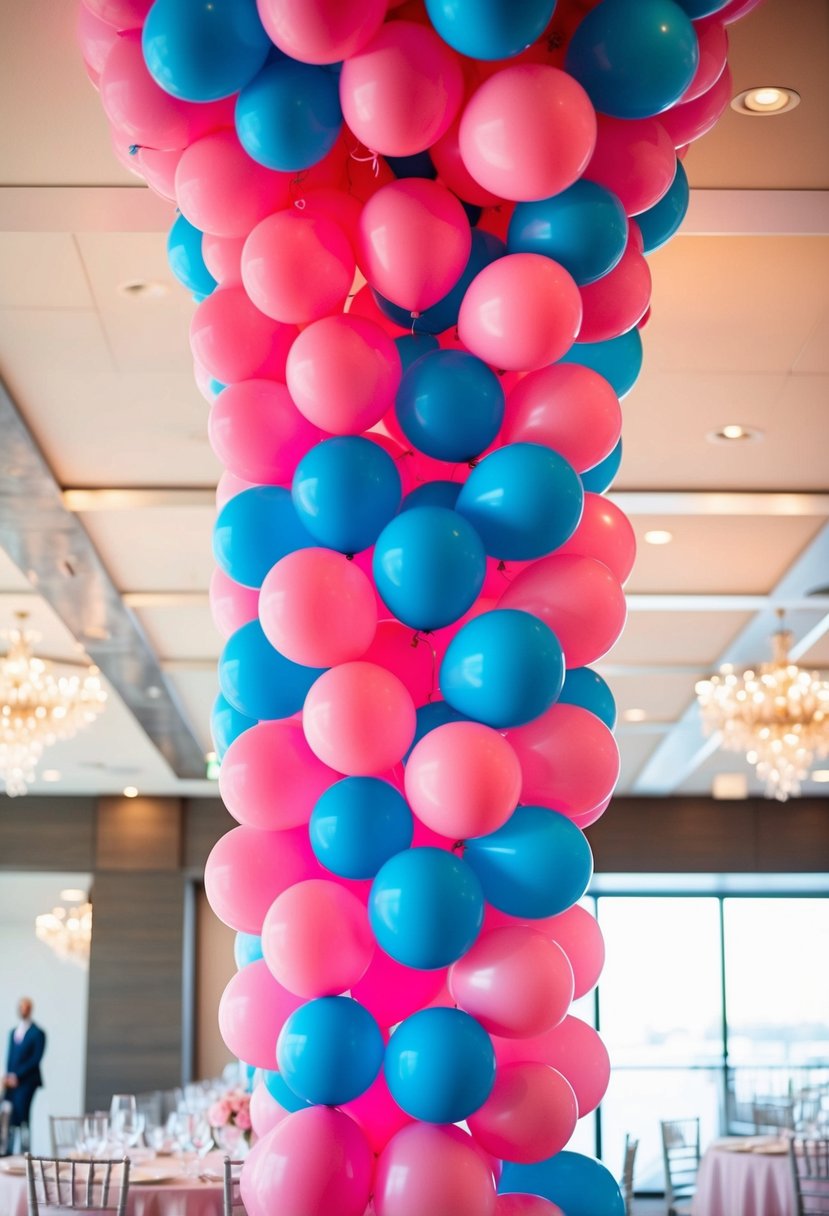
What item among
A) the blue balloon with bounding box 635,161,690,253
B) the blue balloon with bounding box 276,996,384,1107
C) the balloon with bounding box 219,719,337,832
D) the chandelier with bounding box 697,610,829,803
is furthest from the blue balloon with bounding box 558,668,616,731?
the chandelier with bounding box 697,610,829,803

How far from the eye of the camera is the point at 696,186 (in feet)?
13.1

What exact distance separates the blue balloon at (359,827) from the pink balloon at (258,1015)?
1.00 feet

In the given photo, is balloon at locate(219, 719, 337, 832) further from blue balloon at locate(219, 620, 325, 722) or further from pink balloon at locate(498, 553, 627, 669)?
pink balloon at locate(498, 553, 627, 669)

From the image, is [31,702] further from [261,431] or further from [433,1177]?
[433,1177]

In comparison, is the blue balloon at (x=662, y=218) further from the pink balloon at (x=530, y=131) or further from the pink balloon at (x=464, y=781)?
the pink balloon at (x=464, y=781)

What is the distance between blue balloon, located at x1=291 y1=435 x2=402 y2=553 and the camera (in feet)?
7.98

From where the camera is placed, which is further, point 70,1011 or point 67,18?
point 70,1011

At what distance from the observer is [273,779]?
2480 mm

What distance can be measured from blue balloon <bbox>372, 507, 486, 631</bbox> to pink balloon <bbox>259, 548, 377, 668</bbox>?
0.06 meters

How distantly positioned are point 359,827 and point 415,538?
503 millimetres

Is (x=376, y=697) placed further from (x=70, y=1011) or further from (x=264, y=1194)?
(x=70, y=1011)

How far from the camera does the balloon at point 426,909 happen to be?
7.38 ft

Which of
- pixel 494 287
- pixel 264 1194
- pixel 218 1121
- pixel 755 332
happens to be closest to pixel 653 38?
pixel 494 287

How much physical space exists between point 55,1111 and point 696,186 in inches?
628
